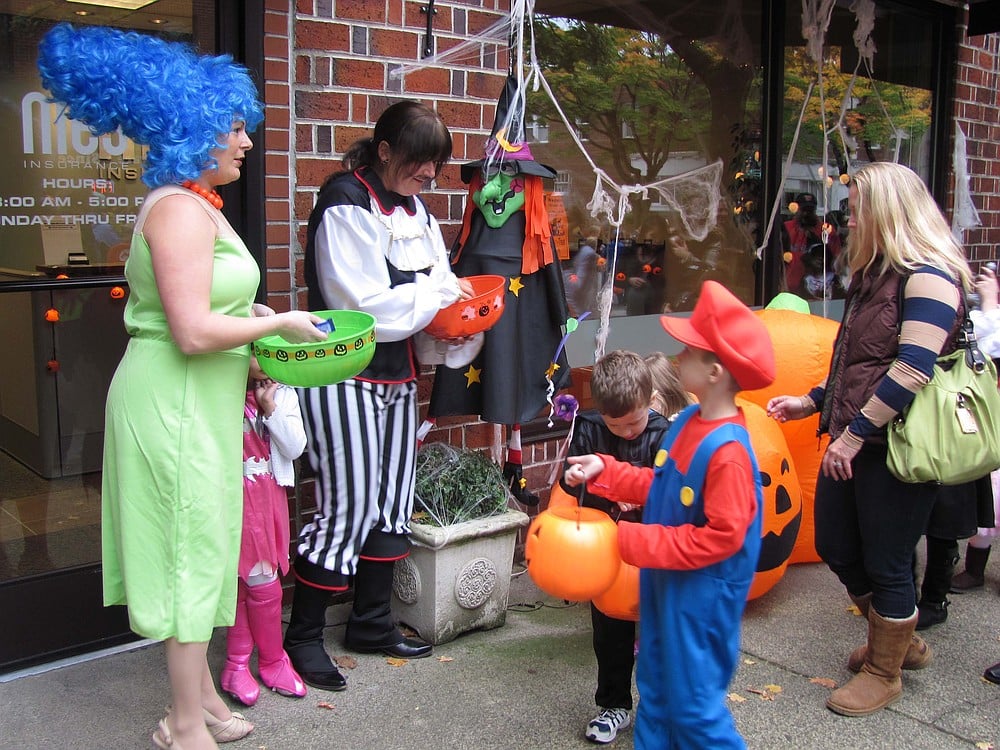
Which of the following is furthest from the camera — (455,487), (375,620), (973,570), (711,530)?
(973,570)

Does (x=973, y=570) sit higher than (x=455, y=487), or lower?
lower

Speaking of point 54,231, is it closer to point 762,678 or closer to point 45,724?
point 45,724

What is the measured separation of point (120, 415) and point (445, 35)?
7.53 ft

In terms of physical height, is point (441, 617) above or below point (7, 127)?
below

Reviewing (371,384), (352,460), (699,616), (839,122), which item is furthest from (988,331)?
(839,122)

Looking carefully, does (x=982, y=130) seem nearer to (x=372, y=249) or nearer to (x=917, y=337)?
(x=917, y=337)

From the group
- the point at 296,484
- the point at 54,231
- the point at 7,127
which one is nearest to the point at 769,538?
the point at 296,484

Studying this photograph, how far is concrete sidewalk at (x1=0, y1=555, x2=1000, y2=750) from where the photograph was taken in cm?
326

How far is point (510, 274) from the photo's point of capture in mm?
4035

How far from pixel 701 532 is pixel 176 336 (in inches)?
55.4

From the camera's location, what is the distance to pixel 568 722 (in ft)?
11.1

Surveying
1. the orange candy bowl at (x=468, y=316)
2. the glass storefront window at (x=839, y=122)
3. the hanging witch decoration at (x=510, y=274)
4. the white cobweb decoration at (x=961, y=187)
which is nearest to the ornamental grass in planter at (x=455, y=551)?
the hanging witch decoration at (x=510, y=274)

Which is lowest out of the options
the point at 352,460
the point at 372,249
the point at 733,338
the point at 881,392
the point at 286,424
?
the point at 352,460

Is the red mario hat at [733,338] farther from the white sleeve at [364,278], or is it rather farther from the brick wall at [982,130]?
the brick wall at [982,130]
